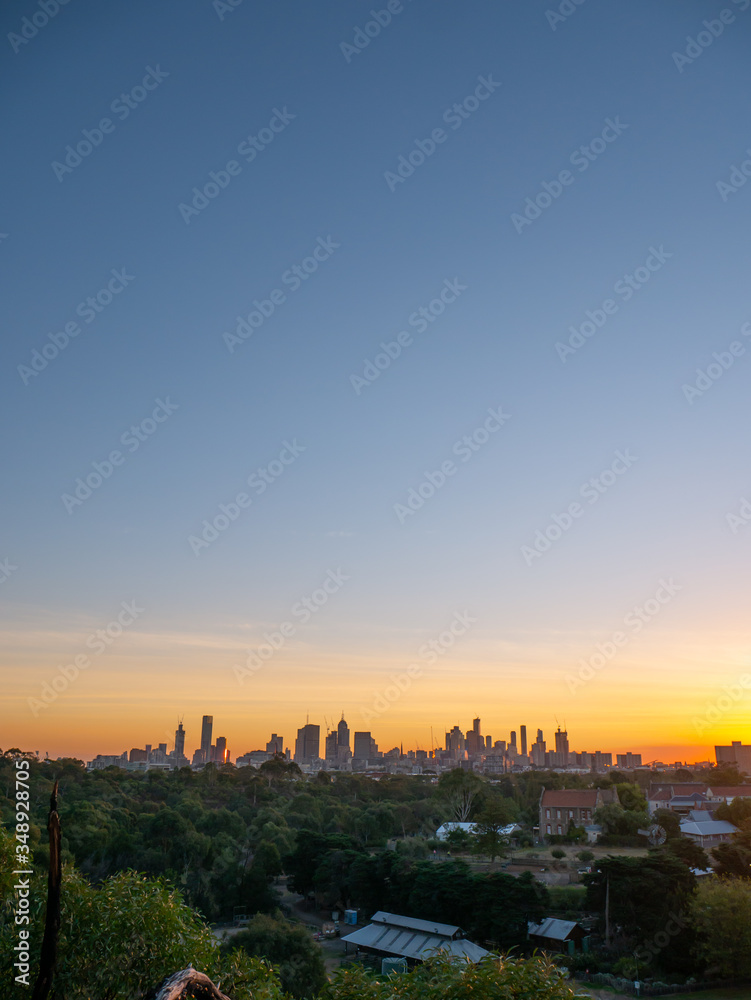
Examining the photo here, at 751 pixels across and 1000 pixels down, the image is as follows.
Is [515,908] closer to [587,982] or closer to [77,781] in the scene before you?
[587,982]

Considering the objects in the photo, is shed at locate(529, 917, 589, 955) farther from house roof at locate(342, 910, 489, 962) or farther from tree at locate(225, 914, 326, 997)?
tree at locate(225, 914, 326, 997)

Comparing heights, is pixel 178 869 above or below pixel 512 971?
below

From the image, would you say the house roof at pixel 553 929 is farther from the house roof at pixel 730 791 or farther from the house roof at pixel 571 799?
the house roof at pixel 730 791

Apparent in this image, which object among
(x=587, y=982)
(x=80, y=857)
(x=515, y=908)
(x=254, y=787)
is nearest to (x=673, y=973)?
(x=587, y=982)

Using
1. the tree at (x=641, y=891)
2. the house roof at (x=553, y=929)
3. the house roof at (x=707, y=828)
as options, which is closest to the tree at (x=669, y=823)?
the house roof at (x=707, y=828)

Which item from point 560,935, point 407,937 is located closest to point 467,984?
point 560,935

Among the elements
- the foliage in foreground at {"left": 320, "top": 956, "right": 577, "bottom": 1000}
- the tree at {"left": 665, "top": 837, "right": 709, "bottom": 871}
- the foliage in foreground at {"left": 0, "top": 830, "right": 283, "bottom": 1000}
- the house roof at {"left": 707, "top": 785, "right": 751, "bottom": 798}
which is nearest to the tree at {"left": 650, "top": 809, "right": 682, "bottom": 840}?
the tree at {"left": 665, "top": 837, "right": 709, "bottom": 871}

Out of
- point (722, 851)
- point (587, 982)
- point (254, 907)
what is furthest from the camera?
point (254, 907)

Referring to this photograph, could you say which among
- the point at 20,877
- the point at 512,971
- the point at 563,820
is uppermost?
the point at 20,877
